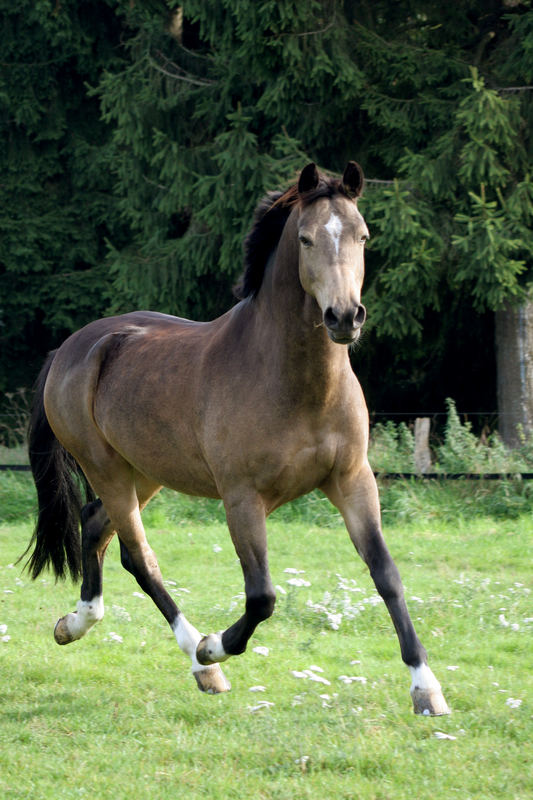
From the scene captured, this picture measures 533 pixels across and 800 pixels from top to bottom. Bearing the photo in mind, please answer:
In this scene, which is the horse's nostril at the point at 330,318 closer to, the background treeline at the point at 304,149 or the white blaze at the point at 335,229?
the white blaze at the point at 335,229

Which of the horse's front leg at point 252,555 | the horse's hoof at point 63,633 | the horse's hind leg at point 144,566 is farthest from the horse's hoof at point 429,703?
the horse's hoof at point 63,633

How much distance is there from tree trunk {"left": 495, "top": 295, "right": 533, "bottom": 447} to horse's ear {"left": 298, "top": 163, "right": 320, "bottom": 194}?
30.6ft

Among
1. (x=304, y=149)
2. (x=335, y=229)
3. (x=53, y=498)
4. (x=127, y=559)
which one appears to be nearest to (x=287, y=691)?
(x=127, y=559)

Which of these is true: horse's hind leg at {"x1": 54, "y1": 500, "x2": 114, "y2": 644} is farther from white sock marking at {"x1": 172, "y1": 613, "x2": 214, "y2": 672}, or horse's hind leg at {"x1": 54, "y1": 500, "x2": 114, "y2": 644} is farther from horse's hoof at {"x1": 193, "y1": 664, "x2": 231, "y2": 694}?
horse's hoof at {"x1": 193, "y1": 664, "x2": 231, "y2": 694}

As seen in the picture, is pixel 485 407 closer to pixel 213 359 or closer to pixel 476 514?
pixel 476 514

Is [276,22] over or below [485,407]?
over

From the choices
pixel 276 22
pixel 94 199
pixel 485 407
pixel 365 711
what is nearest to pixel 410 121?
pixel 276 22

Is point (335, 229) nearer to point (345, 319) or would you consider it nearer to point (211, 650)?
point (345, 319)

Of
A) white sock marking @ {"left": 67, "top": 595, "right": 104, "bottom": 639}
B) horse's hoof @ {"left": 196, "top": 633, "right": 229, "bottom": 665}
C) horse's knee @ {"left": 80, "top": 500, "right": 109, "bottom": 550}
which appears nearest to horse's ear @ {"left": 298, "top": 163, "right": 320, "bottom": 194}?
horse's hoof @ {"left": 196, "top": 633, "right": 229, "bottom": 665}

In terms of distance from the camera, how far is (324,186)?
4090 mm

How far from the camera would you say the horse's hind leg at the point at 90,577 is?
5426 millimetres

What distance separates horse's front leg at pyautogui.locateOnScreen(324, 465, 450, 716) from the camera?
409 centimetres

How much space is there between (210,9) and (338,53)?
195 centimetres

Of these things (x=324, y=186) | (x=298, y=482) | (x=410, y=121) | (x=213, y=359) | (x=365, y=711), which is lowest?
(x=365, y=711)
